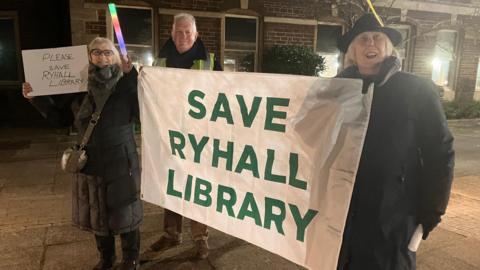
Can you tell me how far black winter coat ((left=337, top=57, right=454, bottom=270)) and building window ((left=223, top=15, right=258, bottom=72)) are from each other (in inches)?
389

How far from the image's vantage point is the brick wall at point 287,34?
38.7 feet

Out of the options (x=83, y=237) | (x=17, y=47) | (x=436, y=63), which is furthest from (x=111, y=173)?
(x=436, y=63)

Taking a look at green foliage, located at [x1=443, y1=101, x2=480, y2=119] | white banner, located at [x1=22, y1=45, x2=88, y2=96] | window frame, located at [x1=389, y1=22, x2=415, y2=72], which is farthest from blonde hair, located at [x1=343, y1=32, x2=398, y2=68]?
window frame, located at [x1=389, y1=22, x2=415, y2=72]

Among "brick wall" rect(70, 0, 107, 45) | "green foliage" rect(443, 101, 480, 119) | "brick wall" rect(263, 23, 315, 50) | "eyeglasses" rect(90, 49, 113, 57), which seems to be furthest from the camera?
"green foliage" rect(443, 101, 480, 119)

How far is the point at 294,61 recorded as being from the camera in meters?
11.2

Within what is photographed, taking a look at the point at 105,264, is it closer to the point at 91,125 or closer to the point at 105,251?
the point at 105,251

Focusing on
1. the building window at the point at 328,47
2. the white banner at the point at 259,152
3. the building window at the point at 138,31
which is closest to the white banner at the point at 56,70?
the white banner at the point at 259,152

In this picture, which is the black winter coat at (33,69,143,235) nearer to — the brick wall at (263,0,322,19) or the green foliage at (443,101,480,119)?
the brick wall at (263,0,322,19)

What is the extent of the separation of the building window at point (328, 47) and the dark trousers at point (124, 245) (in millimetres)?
10332

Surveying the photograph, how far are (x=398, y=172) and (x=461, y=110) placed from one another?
523 inches

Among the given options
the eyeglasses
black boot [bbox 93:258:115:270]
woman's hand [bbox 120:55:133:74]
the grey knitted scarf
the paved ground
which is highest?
the eyeglasses

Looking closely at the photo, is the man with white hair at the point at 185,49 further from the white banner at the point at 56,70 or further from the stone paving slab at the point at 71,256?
the stone paving slab at the point at 71,256

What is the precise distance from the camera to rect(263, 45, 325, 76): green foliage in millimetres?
11195

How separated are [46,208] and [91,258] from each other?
5.35ft
